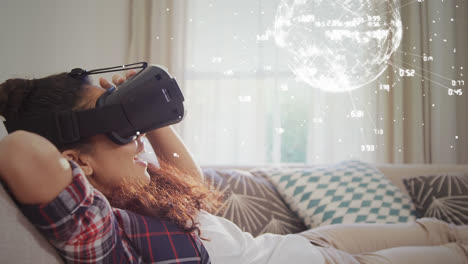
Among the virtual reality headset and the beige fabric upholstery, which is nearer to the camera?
the virtual reality headset

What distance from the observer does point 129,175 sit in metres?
0.73

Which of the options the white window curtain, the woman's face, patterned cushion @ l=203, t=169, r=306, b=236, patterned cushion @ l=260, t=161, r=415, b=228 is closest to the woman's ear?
the woman's face

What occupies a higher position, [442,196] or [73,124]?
[73,124]

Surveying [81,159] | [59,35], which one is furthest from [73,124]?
[59,35]

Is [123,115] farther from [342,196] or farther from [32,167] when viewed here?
[342,196]

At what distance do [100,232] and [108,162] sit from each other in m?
0.16

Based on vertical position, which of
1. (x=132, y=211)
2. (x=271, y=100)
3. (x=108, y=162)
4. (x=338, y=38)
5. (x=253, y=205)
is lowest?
(x=253, y=205)

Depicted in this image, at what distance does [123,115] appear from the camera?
64cm

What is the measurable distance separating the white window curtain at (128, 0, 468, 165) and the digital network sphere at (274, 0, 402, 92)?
5 centimetres

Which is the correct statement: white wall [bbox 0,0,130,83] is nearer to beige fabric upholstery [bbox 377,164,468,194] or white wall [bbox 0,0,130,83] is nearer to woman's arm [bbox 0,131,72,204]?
woman's arm [bbox 0,131,72,204]

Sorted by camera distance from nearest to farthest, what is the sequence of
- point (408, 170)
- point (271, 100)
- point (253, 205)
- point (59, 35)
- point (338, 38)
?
1. point (253, 205)
2. point (408, 170)
3. point (59, 35)
4. point (338, 38)
5. point (271, 100)

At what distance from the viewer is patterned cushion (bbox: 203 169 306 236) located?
125 centimetres

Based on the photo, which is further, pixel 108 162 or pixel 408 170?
pixel 408 170

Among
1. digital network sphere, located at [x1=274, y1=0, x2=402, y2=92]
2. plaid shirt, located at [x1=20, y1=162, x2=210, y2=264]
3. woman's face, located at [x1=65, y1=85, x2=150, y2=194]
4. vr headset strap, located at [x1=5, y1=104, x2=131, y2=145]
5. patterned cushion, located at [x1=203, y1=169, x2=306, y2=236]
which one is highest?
digital network sphere, located at [x1=274, y1=0, x2=402, y2=92]
